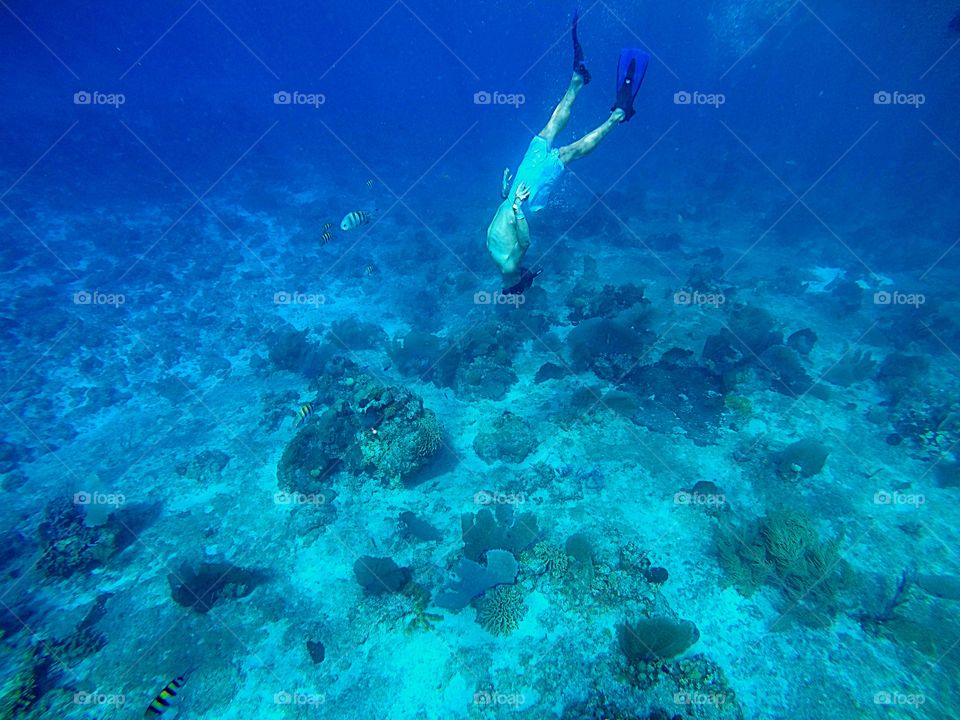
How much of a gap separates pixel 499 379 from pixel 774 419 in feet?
19.9

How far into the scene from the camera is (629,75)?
799cm

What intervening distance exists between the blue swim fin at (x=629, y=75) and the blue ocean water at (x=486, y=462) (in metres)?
0.31

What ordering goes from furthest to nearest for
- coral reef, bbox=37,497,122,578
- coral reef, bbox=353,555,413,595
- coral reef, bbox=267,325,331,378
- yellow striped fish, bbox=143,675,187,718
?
1. coral reef, bbox=267,325,331,378
2. coral reef, bbox=37,497,122,578
3. coral reef, bbox=353,555,413,595
4. yellow striped fish, bbox=143,675,187,718

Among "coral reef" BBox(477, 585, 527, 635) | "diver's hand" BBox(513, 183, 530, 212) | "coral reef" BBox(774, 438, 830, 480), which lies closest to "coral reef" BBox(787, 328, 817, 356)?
"coral reef" BBox(774, 438, 830, 480)

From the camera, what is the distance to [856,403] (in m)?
9.70

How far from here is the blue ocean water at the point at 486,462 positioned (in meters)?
5.39

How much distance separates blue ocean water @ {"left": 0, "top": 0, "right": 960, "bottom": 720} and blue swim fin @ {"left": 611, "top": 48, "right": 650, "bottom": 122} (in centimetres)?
31

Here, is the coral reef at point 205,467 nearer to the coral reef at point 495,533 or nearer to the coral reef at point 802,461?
the coral reef at point 495,533

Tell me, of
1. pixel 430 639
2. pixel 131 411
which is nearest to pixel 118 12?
pixel 131 411

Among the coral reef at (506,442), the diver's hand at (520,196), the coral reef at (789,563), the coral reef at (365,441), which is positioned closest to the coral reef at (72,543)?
the coral reef at (365,441)

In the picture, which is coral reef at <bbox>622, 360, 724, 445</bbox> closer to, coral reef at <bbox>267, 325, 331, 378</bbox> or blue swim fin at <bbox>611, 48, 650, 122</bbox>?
blue swim fin at <bbox>611, 48, 650, 122</bbox>

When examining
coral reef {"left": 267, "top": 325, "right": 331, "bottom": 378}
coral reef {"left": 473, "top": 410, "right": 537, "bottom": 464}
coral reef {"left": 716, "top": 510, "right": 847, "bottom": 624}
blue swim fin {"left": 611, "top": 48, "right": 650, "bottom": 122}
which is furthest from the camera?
coral reef {"left": 267, "top": 325, "right": 331, "bottom": 378}

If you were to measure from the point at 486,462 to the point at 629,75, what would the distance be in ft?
27.1

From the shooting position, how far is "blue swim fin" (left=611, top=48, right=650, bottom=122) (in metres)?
7.99
